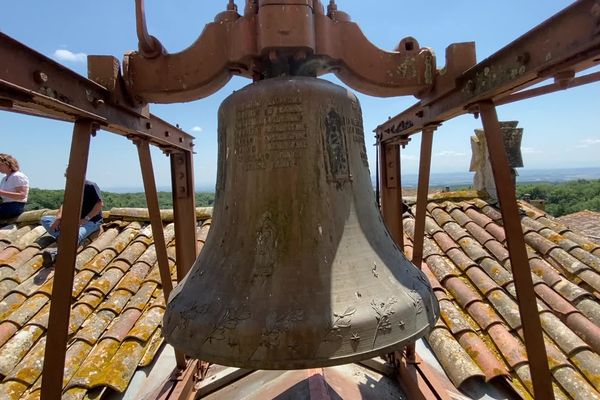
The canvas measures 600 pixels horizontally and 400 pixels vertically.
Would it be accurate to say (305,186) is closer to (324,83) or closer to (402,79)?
(324,83)

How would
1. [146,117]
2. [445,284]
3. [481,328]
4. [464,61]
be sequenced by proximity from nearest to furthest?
[464,61] < [146,117] < [481,328] < [445,284]

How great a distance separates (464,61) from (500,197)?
2.04 feet

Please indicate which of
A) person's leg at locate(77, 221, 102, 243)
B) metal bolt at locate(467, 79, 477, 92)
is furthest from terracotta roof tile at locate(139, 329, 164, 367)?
metal bolt at locate(467, 79, 477, 92)

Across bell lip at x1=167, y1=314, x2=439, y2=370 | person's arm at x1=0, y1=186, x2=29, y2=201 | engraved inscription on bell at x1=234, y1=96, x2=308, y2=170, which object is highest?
engraved inscription on bell at x1=234, y1=96, x2=308, y2=170

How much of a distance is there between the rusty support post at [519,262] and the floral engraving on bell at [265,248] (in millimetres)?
936

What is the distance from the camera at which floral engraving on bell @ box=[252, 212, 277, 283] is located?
1.39 meters

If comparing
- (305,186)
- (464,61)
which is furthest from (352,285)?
(464,61)

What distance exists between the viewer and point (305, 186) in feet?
4.93

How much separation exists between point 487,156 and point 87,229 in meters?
5.30

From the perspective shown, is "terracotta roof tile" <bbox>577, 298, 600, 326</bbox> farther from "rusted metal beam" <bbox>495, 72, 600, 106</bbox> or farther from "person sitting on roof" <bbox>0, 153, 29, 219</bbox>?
"person sitting on roof" <bbox>0, 153, 29, 219</bbox>

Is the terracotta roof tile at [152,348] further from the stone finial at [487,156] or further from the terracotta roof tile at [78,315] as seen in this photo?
the stone finial at [487,156]

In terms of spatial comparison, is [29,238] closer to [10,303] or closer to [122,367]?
[10,303]

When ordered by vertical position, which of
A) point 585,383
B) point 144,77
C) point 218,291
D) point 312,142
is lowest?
point 585,383

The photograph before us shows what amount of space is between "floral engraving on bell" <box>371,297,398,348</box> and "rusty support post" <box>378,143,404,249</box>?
4.77ft
